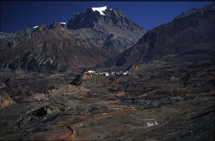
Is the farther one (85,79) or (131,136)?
(85,79)

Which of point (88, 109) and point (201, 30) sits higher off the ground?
point (201, 30)

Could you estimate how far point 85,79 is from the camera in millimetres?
88625

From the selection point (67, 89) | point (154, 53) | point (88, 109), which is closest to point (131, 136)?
point (88, 109)

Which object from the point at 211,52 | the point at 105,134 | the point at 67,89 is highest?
the point at 211,52

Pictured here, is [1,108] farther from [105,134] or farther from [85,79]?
[85,79]

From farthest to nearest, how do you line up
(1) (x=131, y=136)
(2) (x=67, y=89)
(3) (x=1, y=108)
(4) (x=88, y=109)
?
(2) (x=67, y=89)
(3) (x=1, y=108)
(4) (x=88, y=109)
(1) (x=131, y=136)

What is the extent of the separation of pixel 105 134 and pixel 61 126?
25.8 feet

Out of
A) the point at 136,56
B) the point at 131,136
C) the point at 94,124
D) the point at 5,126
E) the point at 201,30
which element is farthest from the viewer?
the point at 136,56

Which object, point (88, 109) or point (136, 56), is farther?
point (136, 56)

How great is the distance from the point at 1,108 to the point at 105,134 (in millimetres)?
32335

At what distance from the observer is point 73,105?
4847 cm

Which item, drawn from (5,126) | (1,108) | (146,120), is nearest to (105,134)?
(146,120)

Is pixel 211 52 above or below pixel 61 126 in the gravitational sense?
above

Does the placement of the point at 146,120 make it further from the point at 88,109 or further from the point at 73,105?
the point at 73,105
